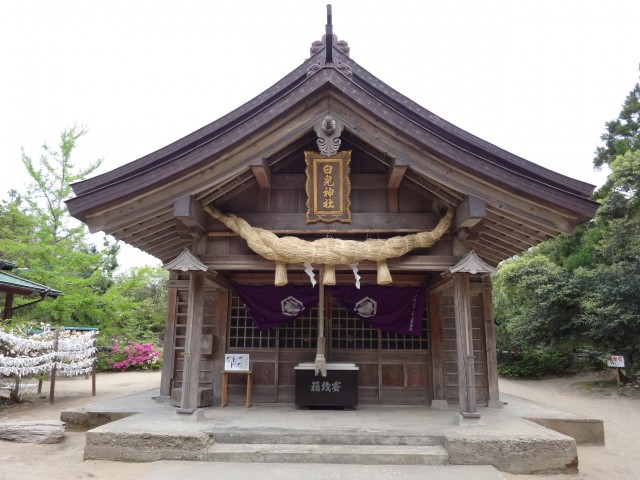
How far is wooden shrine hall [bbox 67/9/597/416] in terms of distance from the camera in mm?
6445

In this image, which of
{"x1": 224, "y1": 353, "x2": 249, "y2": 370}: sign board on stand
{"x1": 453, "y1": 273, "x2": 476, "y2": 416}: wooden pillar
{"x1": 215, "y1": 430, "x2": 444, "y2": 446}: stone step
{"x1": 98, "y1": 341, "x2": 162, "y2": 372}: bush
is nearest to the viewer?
{"x1": 215, "y1": 430, "x2": 444, "y2": 446}: stone step

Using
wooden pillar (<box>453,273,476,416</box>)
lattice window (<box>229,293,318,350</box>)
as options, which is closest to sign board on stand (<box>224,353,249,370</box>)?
lattice window (<box>229,293,318,350</box>)

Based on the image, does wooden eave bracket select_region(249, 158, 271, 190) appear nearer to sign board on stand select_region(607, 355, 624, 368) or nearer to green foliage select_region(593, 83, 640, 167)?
sign board on stand select_region(607, 355, 624, 368)

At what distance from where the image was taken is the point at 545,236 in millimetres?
7008

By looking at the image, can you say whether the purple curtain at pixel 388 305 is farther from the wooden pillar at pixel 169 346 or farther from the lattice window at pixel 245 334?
the wooden pillar at pixel 169 346

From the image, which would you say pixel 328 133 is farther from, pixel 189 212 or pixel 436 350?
pixel 436 350

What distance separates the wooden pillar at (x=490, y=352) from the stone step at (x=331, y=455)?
3183mm

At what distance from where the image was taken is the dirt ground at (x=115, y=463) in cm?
530

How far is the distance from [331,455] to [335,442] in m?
0.35

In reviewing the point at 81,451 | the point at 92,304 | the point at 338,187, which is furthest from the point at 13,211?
the point at 338,187

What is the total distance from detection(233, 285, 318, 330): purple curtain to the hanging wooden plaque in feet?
5.95

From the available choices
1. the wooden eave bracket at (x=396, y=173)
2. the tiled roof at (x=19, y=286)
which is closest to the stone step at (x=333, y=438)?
the wooden eave bracket at (x=396, y=173)

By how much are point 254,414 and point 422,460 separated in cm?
301

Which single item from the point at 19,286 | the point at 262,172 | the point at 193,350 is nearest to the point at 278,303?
the point at 193,350
